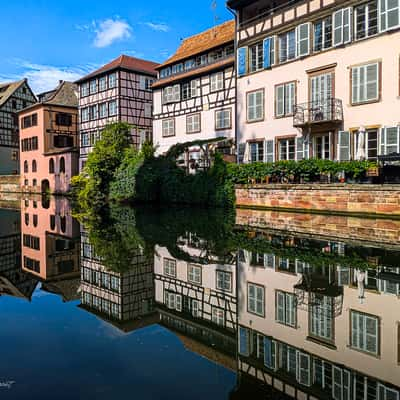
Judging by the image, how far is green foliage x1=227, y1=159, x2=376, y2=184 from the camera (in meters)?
17.4

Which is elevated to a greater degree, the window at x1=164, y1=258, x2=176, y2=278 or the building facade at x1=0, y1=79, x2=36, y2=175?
the building facade at x1=0, y1=79, x2=36, y2=175

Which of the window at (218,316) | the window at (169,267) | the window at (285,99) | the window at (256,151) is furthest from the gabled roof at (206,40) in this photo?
the window at (218,316)

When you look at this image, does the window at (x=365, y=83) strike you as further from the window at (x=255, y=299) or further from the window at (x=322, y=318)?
the window at (x=322, y=318)

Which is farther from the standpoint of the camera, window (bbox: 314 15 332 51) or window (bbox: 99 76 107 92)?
window (bbox: 99 76 107 92)

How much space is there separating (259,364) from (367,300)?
2.30 meters

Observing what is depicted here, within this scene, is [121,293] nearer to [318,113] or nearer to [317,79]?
[318,113]

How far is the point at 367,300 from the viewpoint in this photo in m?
5.39

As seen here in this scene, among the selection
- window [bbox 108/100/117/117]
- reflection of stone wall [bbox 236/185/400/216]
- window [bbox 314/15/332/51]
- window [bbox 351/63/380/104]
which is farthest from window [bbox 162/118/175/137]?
window [bbox 351/63/380/104]

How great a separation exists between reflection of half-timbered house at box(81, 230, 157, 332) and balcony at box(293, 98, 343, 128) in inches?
630

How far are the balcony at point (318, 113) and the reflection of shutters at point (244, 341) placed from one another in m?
18.6

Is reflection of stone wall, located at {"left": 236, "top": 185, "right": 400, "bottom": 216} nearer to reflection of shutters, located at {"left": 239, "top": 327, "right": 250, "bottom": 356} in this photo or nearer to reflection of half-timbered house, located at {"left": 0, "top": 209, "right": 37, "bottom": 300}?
reflection of half-timbered house, located at {"left": 0, "top": 209, "right": 37, "bottom": 300}

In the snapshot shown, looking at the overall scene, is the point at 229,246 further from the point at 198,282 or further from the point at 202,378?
the point at 202,378

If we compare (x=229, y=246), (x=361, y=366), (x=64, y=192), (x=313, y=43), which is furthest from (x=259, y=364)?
(x=64, y=192)

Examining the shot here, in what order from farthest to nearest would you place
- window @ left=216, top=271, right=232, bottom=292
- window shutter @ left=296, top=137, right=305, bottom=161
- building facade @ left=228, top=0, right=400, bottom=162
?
window shutter @ left=296, top=137, right=305, bottom=161 < building facade @ left=228, top=0, right=400, bottom=162 < window @ left=216, top=271, right=232, bottom=292
